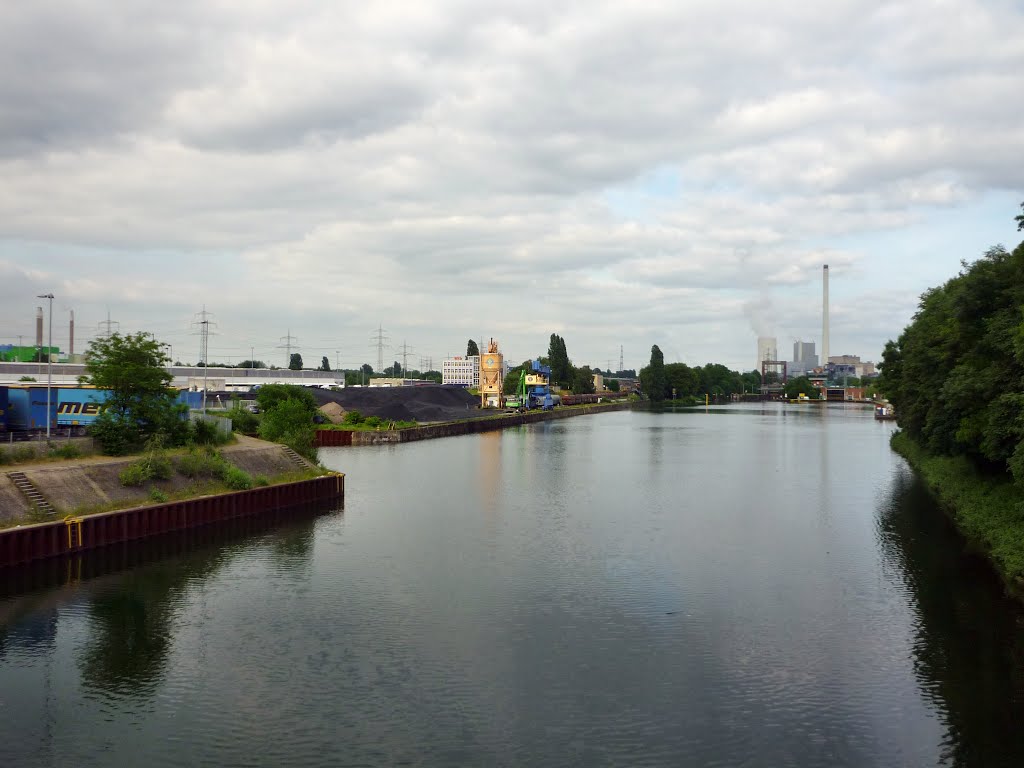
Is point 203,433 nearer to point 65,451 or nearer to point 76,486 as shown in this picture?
point 65,451

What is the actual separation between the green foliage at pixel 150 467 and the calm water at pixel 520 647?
402 centimetres

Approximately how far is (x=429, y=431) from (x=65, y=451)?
5845cm

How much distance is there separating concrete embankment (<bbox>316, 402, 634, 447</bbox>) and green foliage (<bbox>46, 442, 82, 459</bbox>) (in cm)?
4453

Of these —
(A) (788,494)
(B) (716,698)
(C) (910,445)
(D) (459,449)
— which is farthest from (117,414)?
(C) (910,445)

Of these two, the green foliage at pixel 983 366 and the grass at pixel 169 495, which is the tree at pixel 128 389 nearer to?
the grass at pixel 169 495

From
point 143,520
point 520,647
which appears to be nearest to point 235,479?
point 143,520

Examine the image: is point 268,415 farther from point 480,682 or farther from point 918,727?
point 918,727

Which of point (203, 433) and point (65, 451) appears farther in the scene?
point (203, 433)

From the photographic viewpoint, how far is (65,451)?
1372 inches

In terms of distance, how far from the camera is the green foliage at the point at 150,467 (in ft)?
114

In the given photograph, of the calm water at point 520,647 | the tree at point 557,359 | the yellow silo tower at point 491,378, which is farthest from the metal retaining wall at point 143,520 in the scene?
the tree at point 557,359

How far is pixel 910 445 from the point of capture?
232ft

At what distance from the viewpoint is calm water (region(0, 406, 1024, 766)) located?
16094mm

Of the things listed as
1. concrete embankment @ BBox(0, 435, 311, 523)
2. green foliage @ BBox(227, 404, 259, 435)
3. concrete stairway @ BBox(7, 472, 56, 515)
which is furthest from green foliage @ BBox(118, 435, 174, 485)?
green foliage @ BBox(227, 404, 259, 435)
